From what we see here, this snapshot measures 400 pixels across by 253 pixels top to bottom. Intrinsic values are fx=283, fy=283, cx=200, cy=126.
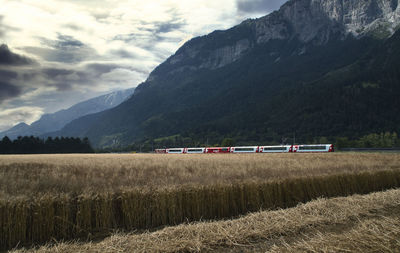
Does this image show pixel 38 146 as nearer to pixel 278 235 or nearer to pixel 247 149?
pixel 247 149

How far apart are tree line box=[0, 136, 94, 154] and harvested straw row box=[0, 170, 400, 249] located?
120865 millimetres

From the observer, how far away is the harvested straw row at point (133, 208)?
656 cm

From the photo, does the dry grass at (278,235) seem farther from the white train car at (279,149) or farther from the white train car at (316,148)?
the white train car at (279,149)

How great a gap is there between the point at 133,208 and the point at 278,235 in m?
3.97

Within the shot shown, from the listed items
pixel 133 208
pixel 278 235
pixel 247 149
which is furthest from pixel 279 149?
pixel 278 235

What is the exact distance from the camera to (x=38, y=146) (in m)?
114

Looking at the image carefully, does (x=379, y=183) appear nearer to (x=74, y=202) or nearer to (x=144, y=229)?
(x=144, y=229)

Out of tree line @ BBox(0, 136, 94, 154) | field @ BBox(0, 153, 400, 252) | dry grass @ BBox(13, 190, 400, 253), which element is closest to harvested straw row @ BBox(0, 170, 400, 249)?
field @ BBox(0, 153, 400, 252)

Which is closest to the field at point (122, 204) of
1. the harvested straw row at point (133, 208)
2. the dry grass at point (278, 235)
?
the harvested straw row at point (133, 208)

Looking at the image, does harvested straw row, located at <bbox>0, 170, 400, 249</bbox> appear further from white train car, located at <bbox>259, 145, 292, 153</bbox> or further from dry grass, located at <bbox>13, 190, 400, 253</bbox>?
white train car, located at <bbox>259, 145, 292, 153</bbox>

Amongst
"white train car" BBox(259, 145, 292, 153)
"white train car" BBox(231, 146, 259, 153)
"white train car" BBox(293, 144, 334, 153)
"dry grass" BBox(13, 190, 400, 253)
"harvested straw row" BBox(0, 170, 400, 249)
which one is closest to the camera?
"dry grass" BBox(13, 190, 400, 253)

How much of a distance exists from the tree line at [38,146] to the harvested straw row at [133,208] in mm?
120865

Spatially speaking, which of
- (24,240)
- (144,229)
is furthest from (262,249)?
(24,240)

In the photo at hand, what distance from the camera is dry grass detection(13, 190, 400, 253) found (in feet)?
9.84
